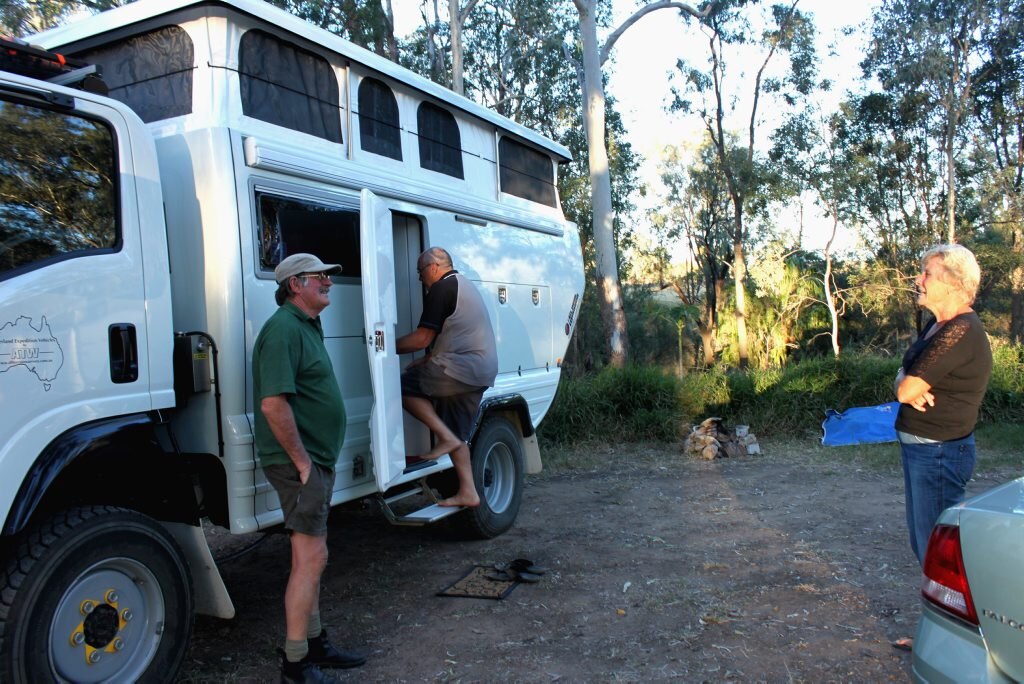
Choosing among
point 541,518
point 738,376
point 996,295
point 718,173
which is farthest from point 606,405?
point 996,295

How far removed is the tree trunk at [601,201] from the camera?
1568cm

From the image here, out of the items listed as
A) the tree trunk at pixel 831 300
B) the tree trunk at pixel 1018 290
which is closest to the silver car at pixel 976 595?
the tree trunk at pixel 831 300

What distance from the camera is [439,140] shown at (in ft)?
18.2

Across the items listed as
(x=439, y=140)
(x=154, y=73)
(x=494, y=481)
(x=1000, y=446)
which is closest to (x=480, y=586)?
(x=494, y=481)

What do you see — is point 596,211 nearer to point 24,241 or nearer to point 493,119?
point 493,119

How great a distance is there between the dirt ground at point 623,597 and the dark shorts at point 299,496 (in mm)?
847

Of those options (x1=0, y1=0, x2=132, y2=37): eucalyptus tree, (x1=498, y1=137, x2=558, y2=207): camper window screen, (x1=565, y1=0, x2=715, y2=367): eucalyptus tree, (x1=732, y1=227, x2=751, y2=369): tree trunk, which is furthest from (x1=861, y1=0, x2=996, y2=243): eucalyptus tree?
(x1=0, y1=0, x2=132, y2=37): eucalyptus tree

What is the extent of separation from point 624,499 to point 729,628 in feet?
11.0

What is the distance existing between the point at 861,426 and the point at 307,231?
349 inches

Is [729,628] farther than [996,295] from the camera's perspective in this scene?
No

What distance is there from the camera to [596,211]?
16047 mm

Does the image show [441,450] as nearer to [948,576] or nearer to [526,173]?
[526,173]

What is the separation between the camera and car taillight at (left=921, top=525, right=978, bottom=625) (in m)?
2.31

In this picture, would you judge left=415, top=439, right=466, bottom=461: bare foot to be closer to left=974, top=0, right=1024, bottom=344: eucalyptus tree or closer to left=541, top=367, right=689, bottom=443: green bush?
A: left=541, top=367, right=689, bottom=443: green bush
